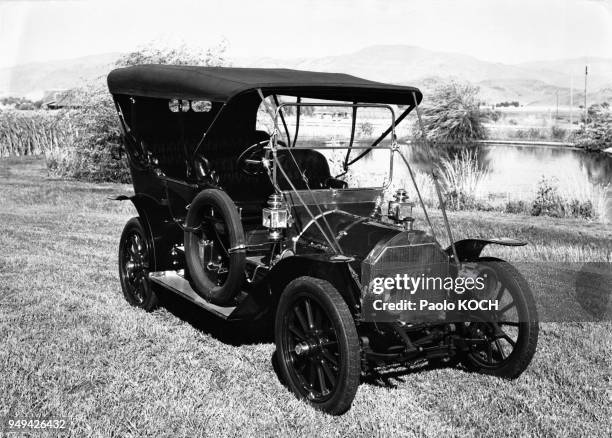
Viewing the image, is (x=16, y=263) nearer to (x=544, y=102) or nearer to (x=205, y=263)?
(x=205, y=263)

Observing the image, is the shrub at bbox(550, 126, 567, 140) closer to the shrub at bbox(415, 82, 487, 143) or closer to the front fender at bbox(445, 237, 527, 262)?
the shrub at bbox(415, 82, 487, 143)

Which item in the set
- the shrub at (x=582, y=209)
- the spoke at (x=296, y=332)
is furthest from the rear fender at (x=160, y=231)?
the shrub at (x=582, y=209)

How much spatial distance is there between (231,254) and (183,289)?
0.97 meters

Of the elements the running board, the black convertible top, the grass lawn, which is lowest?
the grass lawn

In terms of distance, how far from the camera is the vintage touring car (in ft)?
13.5

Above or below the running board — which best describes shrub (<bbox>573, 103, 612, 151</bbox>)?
below

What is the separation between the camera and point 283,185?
5.11 metres

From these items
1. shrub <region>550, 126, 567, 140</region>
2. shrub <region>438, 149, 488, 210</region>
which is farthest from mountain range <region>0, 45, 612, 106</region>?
shrub <region>438, 149, 488, 210</region>

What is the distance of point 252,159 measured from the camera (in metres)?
5.29

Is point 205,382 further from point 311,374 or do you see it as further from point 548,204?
point 548,204

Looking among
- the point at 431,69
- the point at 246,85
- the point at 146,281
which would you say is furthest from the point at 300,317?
the point at 431,69

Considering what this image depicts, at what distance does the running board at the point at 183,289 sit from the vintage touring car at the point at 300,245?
0.02 metres

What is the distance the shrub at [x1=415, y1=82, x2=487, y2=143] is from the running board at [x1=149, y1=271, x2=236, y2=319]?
69.1 feet

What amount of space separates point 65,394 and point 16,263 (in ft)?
12.4
